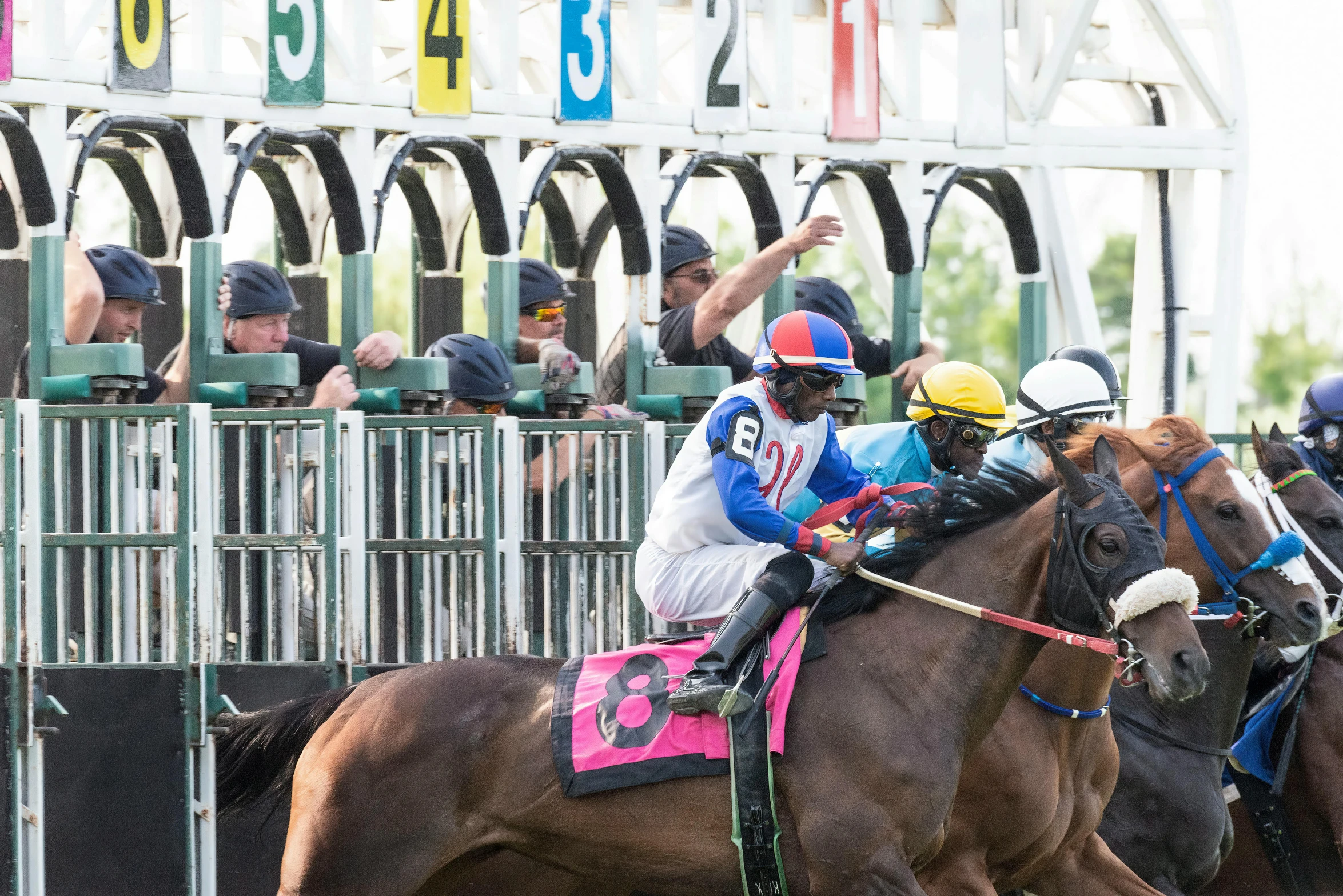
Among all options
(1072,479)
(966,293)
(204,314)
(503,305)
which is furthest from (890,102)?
(966,293)

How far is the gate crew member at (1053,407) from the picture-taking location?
20.8ft

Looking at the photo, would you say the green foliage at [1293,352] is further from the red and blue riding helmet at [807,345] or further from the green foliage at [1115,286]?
the red and blue riding helmet at [807,345]

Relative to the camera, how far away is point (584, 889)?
562 centimetres

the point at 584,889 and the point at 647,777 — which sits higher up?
the point at 647,777

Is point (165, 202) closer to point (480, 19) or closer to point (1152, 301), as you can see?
point (480, 19)

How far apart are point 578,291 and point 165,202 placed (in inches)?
78.5

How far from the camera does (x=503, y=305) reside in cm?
823

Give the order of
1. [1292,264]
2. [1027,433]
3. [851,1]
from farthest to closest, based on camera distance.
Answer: [1292,264] < [851,1] < [1027,433]

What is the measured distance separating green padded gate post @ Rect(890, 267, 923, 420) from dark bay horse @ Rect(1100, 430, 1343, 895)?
3113mm

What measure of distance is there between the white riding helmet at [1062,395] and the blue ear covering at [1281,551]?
0.91 meters

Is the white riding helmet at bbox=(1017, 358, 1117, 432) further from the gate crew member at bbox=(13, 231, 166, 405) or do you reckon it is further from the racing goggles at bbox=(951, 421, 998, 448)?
the gate crew member at bbox=(13, 231, 166, 405)

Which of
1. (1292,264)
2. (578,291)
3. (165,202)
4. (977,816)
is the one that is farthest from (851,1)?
(1292,264)

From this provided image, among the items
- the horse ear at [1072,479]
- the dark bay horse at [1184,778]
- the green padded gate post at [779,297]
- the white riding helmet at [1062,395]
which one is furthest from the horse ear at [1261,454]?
the green padded gate post at [779,297]

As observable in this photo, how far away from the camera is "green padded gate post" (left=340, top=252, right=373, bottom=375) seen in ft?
25.9
